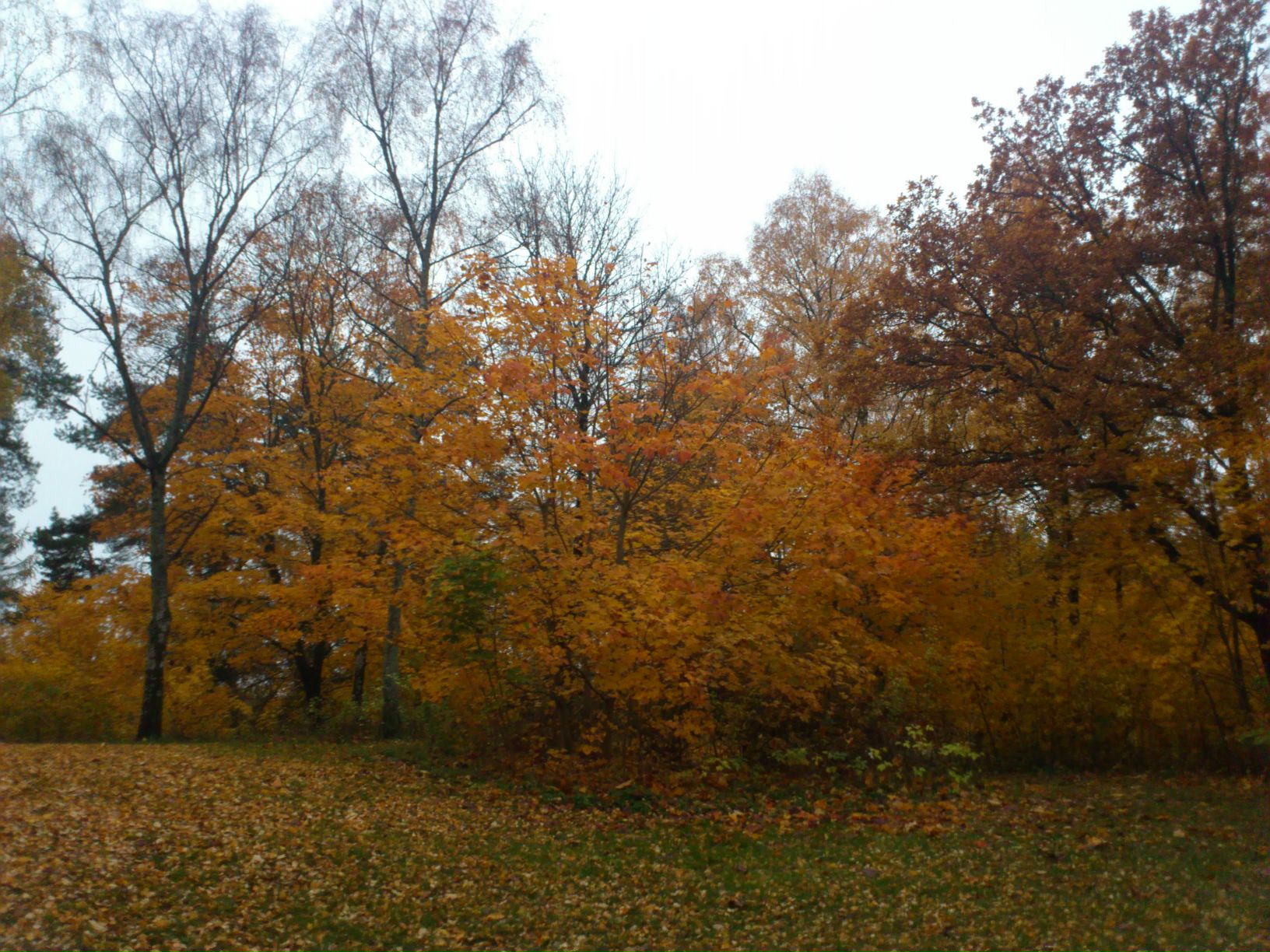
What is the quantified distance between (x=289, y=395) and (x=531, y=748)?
10407mm

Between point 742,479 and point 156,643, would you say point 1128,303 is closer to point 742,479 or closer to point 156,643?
point 742,479

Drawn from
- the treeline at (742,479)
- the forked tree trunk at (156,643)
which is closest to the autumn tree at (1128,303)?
the treeline at (742,479)

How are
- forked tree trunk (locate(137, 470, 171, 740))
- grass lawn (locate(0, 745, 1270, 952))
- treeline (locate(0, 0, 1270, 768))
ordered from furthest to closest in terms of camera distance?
forked tree trunk (locate(137, 470, 171, 740))
treeline (locate(0, 0, 1270, 768))
grass lawn (locate(0, 745, 1270, 952))

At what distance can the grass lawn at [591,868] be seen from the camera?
528cm

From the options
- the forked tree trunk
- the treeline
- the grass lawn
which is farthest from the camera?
the forked tree trunk

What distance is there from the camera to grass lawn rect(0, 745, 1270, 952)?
5.28 meters

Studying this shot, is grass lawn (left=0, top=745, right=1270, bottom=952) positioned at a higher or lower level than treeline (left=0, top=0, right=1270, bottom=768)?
lower

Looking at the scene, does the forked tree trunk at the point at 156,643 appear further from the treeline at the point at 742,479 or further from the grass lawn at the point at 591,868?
the grass lawn at the point at 591,868

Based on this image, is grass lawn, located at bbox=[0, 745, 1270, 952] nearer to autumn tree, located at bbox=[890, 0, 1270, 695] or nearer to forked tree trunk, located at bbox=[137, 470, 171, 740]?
autumn tree, located at bbox=[890, 0, 1270, 695]

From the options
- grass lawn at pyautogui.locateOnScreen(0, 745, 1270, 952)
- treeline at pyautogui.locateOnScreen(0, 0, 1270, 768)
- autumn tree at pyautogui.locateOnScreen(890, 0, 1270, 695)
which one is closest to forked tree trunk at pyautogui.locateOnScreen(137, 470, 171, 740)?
treeline at pyautogui.locateOnScreen(0, 0, 1270, 768)

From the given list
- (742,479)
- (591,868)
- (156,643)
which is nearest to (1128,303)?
(742,479)

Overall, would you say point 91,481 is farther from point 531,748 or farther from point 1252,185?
point 1252,185

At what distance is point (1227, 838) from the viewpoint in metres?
7.34

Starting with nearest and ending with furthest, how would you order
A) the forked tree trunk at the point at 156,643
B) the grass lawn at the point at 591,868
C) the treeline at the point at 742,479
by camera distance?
the grass lawn at the point at 591,868 → the treeline at the point at 742,479 → the forked tree trunk at the point at 156,643
